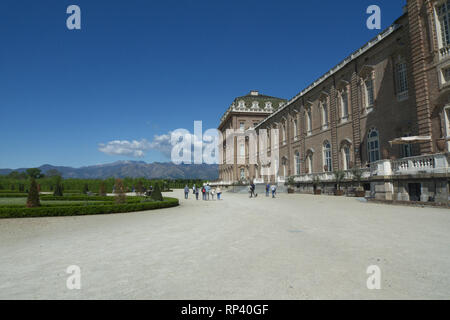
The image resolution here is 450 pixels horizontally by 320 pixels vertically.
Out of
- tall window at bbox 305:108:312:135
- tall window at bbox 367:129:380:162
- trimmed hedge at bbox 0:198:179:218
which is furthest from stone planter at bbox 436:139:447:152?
tall window at bbox 305:108:312:135

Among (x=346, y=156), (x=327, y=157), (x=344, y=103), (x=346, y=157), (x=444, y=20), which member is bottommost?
(x=346, y=157)

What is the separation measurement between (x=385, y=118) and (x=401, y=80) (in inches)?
129

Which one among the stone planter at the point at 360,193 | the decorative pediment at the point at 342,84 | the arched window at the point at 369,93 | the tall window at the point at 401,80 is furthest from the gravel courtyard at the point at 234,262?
the decorative pediment at the point at 342,84

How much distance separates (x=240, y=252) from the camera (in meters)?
5.87

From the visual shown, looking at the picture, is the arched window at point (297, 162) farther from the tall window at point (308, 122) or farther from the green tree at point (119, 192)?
the green tree at point (119, 192)

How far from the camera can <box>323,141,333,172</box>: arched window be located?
3128cm

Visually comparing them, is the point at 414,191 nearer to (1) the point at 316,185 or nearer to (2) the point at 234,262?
(2) the point at 234,262

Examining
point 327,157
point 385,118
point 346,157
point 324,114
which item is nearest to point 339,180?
point 346,157

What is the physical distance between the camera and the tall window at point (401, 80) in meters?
21.3

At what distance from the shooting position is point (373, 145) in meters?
24.9

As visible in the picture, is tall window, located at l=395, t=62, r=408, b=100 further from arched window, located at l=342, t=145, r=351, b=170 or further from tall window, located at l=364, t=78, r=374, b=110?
arched window, located at l=342, t=145, r=351, b=170

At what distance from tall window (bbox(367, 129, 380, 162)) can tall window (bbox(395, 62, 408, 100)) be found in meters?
3.94
